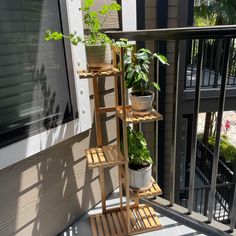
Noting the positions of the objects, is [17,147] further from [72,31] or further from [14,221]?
[72,31]

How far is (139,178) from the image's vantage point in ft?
4.78

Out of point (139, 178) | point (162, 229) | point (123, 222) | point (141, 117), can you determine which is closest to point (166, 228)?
point (162, 229)

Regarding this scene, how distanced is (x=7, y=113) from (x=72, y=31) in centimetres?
53

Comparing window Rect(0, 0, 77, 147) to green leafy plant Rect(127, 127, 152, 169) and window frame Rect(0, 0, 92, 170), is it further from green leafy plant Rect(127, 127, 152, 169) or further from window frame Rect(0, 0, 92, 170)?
green leafy plant Rect(127, 127, 152, 169)

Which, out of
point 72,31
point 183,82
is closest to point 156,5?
point 183,82

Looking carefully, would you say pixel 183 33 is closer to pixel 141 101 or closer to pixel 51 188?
pixel 141 101

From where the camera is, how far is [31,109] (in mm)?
1270

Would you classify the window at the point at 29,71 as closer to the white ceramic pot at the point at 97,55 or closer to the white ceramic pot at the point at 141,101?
the white ceramic pot at the point at 97,55

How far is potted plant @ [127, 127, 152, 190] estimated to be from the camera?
1.46 metres

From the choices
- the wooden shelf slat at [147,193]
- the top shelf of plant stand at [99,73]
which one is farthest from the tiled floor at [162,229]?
the top shelf of plant stand at [99,73]

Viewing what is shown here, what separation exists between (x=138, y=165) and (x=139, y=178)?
0.24 feet

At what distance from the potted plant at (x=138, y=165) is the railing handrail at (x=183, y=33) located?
0.56 meters

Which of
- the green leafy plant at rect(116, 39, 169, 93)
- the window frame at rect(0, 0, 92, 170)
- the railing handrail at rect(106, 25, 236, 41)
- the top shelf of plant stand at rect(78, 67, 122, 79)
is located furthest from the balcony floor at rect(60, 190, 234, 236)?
the railing handrail at rect(106, 25, 236, 41)

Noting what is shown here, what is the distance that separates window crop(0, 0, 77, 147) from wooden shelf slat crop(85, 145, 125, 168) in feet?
0.88
